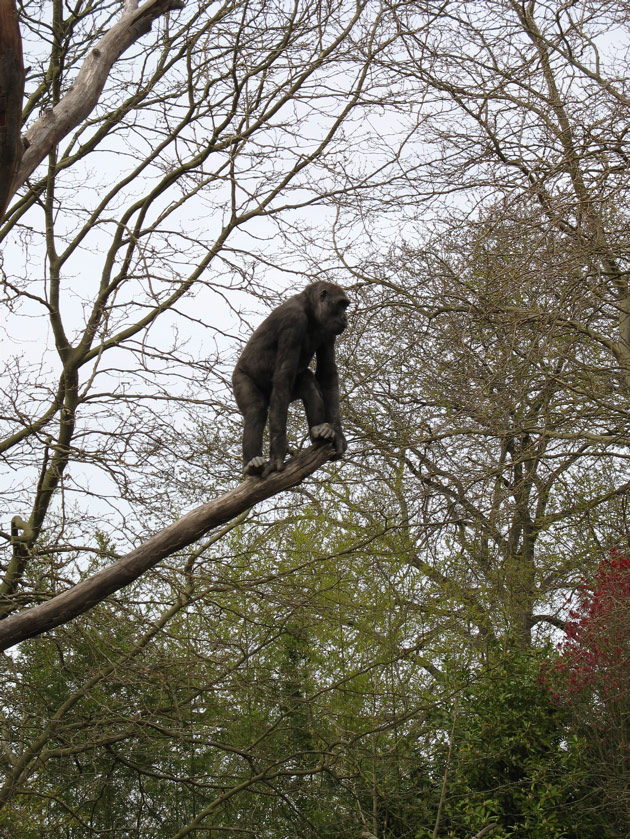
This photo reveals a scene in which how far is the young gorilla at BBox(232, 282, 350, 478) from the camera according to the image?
4859mm

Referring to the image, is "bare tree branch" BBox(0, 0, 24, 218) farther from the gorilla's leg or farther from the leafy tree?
the leafy tree

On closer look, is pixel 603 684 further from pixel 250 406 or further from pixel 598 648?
pixel 250 406

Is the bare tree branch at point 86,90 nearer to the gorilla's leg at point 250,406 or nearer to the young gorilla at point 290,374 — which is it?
the young gorilla at point 290,374

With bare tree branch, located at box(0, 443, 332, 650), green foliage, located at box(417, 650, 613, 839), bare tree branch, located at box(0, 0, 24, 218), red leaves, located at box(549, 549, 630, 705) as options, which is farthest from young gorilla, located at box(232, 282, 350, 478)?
green foliage, located at box(417, 650, 613, 839)

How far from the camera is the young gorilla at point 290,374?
15.9ft

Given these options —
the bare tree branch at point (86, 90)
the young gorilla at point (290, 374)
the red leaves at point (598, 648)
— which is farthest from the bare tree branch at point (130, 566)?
the red leaves at point (598, 648)

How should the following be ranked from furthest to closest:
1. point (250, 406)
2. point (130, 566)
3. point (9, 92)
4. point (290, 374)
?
point (250, 406) → point (290, 374) → point (130, 566) → point (9, 92)

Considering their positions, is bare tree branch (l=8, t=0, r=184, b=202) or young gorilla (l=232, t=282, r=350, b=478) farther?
young gorilla (l=232, t=282, r=350, b=478)

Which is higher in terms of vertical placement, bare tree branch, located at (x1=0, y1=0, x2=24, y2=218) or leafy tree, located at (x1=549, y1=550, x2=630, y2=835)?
bare tree branch, located at (x1=0, y1=0, x2=24, y2=218)

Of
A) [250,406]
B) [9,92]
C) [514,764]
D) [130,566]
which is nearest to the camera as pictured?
[9,92]

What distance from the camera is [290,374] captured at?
5008mm

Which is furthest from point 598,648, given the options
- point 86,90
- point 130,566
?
point 86,90

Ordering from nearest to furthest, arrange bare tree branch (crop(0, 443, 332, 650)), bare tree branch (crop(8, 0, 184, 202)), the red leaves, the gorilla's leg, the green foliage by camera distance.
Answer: bare tree branch (crop(8, 0, 184, 202))
bare tree branch (crop(0, 443, 332, 650))
the gorilla's leg
the red leaves
the green foliage

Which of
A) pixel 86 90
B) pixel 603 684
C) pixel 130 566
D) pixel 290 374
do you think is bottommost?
pixel 603 684
